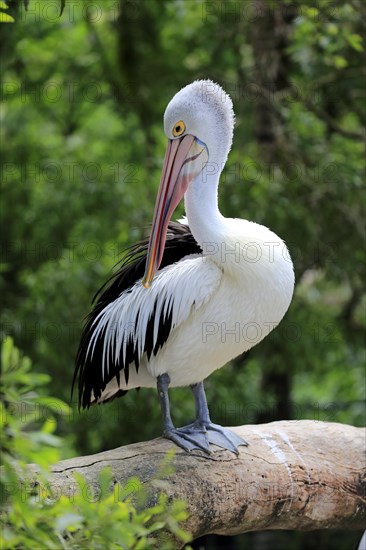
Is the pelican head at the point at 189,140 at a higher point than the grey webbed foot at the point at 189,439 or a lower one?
higher

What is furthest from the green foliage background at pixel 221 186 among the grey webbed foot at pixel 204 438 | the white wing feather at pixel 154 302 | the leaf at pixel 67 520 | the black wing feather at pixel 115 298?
the leaf at pixel 67 520

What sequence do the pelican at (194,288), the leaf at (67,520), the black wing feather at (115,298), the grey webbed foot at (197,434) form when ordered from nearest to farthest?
the leaf at (67,520) → the pelican at (194,288) → the grey webbed foot at (197,434) → the black wing feather at (115,298)

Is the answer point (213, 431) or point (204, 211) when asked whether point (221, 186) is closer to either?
point (204, 211)

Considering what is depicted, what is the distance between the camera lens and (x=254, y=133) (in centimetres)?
783

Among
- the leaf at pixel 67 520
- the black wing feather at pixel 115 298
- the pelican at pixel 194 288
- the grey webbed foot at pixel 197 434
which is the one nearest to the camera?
the leaf at pixel 67 520

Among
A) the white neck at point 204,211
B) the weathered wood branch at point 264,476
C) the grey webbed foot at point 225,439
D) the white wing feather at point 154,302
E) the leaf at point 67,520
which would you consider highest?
the white neck at point 204,211

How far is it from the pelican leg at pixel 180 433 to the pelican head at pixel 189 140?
0.59 meters

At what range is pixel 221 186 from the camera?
7.08 m

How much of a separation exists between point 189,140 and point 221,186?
2.72 m

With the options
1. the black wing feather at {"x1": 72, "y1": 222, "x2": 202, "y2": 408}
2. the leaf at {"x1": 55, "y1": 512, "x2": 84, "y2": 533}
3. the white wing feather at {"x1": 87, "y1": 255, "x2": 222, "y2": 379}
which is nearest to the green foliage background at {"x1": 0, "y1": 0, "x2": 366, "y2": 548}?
the black wing feather at {"x1": 72, "y1": 222, "x2": 202, "y2": 408}

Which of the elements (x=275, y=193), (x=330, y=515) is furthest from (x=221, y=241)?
(x=275, y=193)

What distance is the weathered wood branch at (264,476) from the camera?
3.97 metres

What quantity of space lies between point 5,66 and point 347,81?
2932 millimetres

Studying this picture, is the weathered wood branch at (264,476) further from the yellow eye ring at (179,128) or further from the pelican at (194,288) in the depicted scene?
the yellow eye ring at (179,128)
